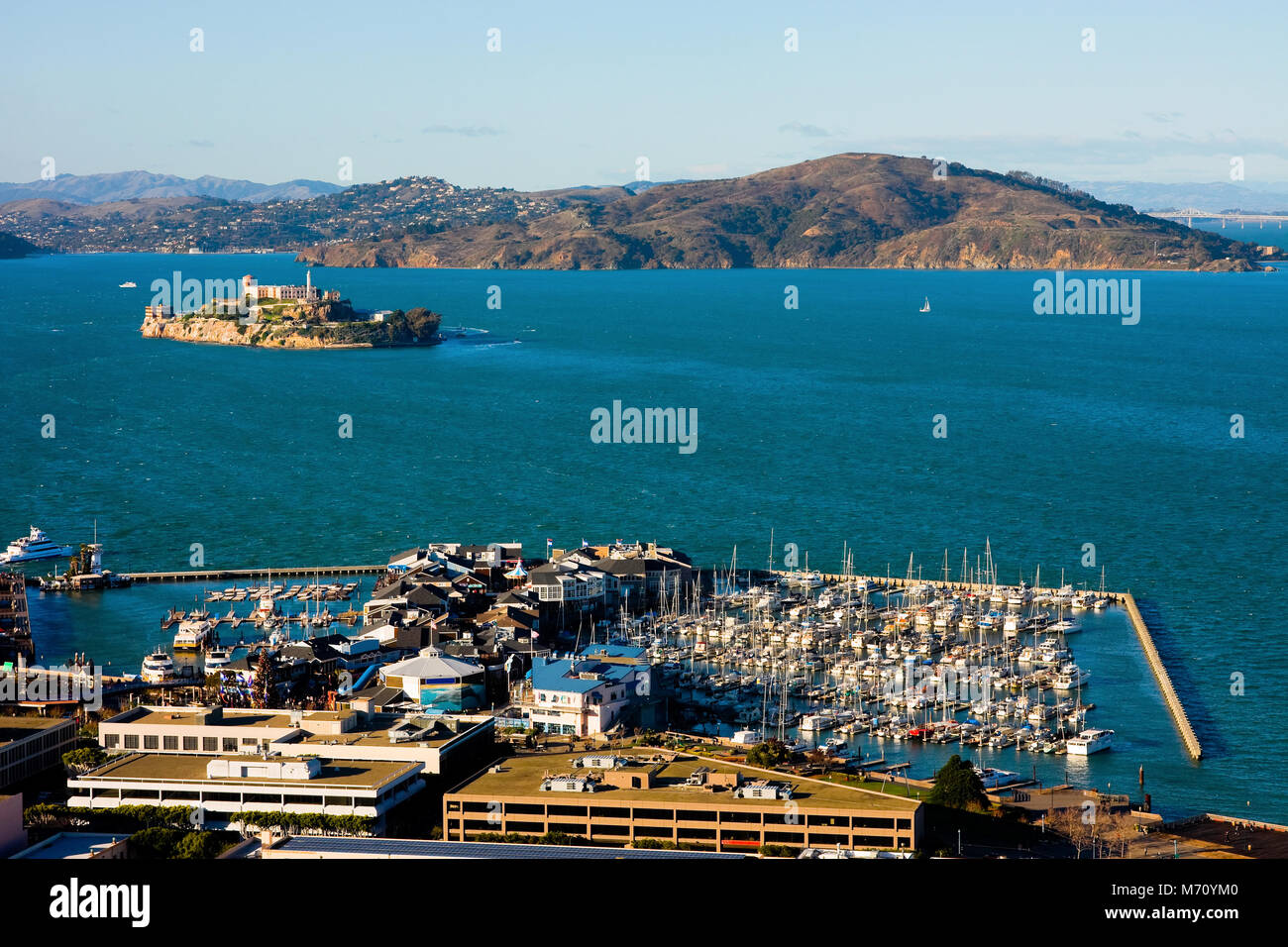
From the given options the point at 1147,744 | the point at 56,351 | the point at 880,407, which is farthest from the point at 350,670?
the point at 56,351

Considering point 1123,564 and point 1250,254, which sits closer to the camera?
point 1123,564

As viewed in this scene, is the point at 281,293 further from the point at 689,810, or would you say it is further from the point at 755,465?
the point at 689,810

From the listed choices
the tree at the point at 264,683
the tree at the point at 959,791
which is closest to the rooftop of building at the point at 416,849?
the tree at the point at 959,791

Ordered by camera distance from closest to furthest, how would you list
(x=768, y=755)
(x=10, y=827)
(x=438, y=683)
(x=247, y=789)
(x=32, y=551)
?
(x=10, y=827)
(x=247, y=789)
(x=768, y=755)
(x=438, y=683)
(x=32, y=551)

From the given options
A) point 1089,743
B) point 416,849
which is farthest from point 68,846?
point 1089,743

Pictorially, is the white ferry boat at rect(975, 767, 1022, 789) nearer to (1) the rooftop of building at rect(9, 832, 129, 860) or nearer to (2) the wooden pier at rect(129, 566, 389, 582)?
(1) the rooftop of building at rect(9, 832, 129, 860)

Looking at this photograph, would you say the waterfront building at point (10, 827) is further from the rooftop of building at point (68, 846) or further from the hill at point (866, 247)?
the hill at point (866, 247)

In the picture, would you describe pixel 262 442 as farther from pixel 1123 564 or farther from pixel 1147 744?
pixel 1147 744
